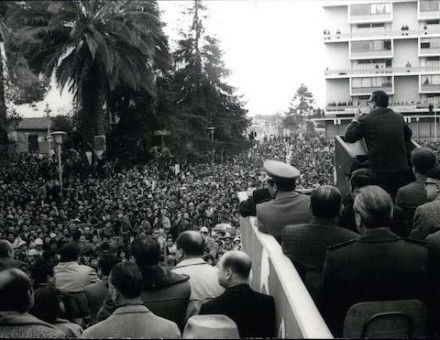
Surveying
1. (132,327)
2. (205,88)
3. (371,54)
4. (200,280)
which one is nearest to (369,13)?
(371,54)

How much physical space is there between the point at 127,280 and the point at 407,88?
58.8 metres

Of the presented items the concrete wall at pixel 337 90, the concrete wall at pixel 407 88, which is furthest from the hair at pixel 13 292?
the concrete wall at pixel 337 90

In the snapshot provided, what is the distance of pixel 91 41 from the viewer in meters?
25.6

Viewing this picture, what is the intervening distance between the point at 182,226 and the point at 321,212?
13138 millimetres

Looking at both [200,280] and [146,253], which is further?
[200,280]

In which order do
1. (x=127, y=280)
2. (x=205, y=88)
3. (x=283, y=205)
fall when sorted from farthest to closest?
(x=205, y=88) → (x=283, y=205) → (x=127, y=280)

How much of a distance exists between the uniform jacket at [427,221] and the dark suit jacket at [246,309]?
3.49ft

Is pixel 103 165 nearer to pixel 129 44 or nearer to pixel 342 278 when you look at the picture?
pixel 129 44

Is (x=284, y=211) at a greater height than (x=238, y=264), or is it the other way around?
(x=284, y=211)

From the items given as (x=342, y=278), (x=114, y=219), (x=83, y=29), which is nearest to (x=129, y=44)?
(x=83, y=29)

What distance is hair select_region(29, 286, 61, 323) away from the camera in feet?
13.0

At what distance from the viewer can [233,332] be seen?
267 centimetres

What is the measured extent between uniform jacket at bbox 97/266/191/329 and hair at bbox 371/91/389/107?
2.52 m

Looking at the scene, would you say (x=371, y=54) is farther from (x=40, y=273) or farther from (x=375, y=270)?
(x=375, y=270)
